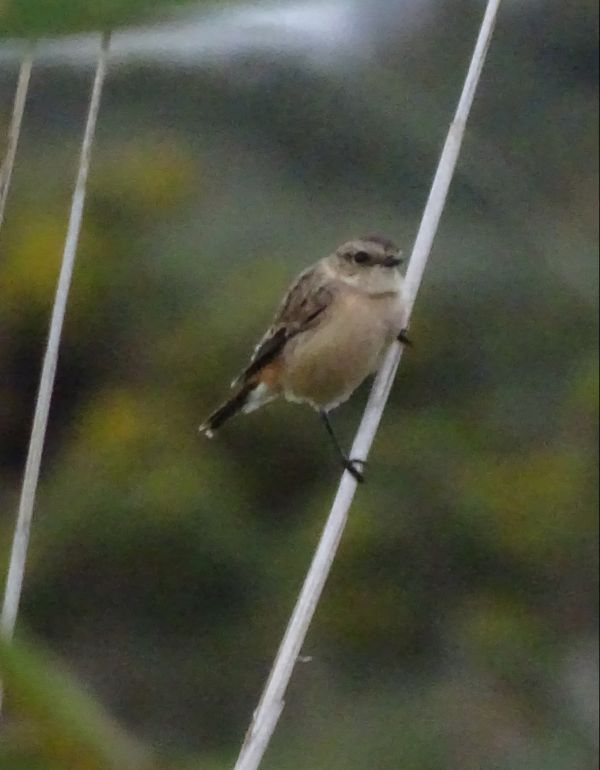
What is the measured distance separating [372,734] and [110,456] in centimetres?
68

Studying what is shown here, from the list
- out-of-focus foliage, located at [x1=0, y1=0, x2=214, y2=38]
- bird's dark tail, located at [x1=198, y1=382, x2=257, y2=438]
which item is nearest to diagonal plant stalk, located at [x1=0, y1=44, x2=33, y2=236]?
out-of-focus foliage, located at [x1=0, y1=0, x2=214, y2=38]

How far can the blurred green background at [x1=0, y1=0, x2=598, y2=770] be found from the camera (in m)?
1.44

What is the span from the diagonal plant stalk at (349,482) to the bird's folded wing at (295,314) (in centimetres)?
15

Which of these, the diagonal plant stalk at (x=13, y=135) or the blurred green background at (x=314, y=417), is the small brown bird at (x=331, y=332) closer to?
the blurred green background at (x=314, y=417)

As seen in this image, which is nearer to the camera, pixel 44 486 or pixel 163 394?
pixel 44 486

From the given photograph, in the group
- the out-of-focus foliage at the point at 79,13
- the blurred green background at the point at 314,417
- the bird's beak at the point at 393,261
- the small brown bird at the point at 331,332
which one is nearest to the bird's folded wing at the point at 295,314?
the small brown bird at the point at 331,332

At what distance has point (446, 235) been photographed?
1.90m

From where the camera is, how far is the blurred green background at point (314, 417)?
56.9 inches

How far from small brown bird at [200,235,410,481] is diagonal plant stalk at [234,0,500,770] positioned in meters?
0.03

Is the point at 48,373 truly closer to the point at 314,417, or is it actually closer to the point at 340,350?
the point at 340,350

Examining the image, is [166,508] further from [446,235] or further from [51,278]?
[446,235]

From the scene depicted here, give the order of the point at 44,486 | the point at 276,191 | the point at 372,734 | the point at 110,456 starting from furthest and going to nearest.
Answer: the point at 372,734 → the point at 276,191 → the point at 110,456 → the point at 44,486

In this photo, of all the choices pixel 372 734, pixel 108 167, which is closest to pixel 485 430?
pixel 372 734

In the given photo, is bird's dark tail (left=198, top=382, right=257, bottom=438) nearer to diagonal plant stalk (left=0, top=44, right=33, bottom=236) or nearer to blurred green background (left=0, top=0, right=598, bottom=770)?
blurred green background (left=0, top=0, right=598, bottom=770)
